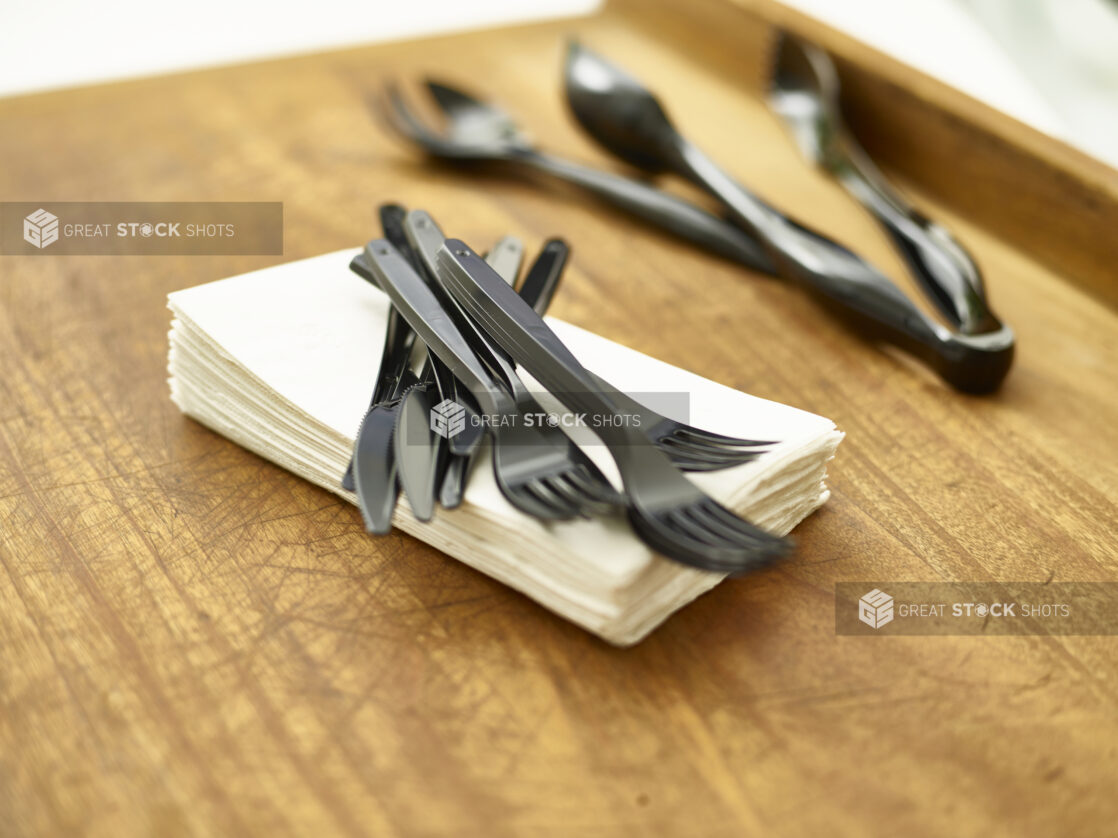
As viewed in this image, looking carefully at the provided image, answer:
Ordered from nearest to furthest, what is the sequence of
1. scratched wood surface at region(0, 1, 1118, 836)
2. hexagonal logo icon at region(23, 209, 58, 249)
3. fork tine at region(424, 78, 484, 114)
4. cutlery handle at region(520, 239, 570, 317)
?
scratched wood surface at region(0, 1, 1118, 836) < cutlery handle at region(520, 239, 570, 317) < hexagonal logo icon at region(23, 209, 58, 249) < fork tine at region(424, 78, 484, 114)

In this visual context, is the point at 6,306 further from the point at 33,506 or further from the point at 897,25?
the point at 897,25

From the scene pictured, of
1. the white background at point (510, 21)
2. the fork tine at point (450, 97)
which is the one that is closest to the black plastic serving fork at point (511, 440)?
the fork tine at point (450, 97)

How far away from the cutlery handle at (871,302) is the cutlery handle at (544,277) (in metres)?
0.20

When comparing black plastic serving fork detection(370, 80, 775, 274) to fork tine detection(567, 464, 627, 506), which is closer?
fork tine detection(567, 464, 627, 506)

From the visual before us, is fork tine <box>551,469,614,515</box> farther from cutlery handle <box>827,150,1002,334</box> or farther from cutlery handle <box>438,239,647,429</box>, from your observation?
cutlery handle <box>827,150,1002,334</box>

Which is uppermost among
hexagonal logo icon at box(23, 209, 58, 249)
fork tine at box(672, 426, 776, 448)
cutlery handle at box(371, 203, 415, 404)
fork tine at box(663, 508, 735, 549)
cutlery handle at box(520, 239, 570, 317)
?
fork tine at box(663, 508, 735, 549)

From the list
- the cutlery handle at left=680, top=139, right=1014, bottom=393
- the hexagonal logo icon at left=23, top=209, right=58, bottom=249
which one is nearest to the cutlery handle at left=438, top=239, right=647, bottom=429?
the cutlery handle at left=680, top=139, right=1014, bottom=393

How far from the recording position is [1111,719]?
48 centimetres

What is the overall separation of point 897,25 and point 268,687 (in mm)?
1244

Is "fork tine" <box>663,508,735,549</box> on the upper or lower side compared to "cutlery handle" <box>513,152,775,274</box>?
upper

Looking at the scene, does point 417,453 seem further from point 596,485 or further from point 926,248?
point 926,248

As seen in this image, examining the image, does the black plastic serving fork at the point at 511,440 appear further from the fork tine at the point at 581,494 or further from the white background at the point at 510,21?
the white background at the point at 510,21

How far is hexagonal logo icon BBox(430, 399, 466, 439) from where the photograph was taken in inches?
20.9

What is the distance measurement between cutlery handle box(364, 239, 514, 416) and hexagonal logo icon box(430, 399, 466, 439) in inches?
0.5
